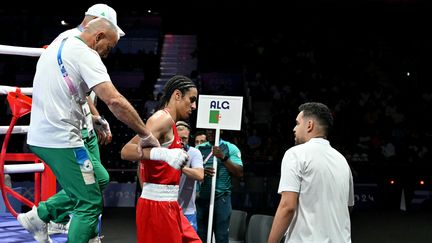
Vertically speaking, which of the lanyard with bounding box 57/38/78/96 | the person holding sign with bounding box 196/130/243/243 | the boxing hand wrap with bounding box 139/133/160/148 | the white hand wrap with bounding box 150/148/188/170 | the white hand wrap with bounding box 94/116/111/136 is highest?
the lanyard with bounding box 57/38/78/96

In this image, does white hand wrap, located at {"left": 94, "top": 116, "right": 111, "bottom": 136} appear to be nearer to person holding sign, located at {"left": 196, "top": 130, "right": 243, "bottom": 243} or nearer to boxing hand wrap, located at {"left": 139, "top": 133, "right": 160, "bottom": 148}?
boxing hand wrap, located at {"left": 139, "top": 133, "right": 160, "bottom": 148}

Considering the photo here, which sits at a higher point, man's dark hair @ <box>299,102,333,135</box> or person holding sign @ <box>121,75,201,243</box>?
man's dark hair @ <box>299,102,333,135</box>

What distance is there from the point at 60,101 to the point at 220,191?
350cm

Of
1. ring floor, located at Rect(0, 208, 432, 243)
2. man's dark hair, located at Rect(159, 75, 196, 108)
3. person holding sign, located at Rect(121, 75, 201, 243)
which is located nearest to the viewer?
→ person holding sign, located at Rect(121, 75, 201, 243)

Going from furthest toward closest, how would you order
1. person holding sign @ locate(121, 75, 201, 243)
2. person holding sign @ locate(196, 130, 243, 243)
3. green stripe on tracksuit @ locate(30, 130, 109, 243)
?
person holding sign @ locate(196, 130, 243, 243), person holding sign @ locate(121, 75, 201, 243), green stripe on tracksuit @ locate(30, 130, 109, 243)

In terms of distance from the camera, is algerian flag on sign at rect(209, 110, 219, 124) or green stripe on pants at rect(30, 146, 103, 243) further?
algerian flag on sign at rect(209, 110, 219, 124)

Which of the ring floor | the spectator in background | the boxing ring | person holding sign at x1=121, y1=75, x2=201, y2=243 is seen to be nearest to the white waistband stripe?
person holding sign at x1=121, y1=75, x2=201, y2=243

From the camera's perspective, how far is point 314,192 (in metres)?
3.12

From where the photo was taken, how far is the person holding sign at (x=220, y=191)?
6.23 m

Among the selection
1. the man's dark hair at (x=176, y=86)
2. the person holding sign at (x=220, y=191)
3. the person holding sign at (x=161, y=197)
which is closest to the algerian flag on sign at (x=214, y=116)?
the person holding sign at (x=220, y=191)

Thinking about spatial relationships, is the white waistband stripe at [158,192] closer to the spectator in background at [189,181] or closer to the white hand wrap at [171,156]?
the white hand wrap at [171,156]

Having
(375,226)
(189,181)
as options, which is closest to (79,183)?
(189,181)

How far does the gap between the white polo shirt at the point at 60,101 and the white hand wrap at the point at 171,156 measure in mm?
413

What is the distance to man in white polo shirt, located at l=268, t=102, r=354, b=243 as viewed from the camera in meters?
3.09
